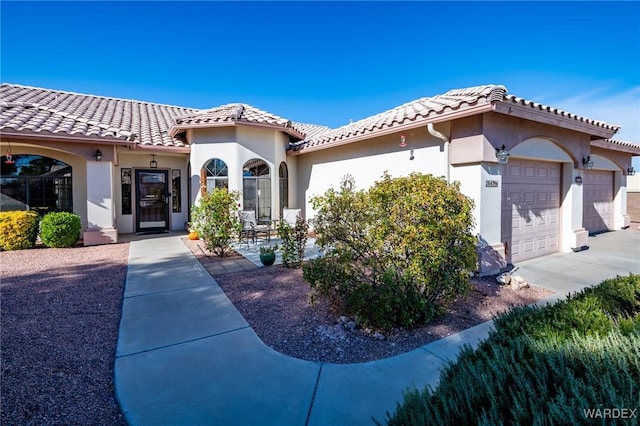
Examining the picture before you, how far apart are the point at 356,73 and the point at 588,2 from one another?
30.1 feet

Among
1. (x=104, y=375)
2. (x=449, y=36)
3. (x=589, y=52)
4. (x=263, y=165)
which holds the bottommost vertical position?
(x=104, y=375)

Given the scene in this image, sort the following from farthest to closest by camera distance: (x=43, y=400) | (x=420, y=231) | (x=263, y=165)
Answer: (x=263, y=165)
(x=420, y=231)
(x=43, y=400)

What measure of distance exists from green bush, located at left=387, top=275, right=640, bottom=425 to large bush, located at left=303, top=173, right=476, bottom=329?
6.34 ft

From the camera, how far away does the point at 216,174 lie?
1218 cm

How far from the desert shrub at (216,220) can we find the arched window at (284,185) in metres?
4.53

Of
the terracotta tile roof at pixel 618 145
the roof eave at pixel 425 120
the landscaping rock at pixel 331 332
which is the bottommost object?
the landscaping rock at pixel 331 332

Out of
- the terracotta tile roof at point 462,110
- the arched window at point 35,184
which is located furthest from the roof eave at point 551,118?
the arched window at point 35,184

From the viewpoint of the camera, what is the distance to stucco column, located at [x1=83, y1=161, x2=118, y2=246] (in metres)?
10.7

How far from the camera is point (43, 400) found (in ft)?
9.78

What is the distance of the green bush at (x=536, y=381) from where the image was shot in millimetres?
1541

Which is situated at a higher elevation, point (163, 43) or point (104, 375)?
point (163, 43)

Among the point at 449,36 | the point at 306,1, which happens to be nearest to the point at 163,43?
the point at 306,1

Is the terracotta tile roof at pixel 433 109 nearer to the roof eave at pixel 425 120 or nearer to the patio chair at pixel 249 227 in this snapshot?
the roof eave at pixel 425 120

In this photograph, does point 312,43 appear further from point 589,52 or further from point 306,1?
point 589,52
